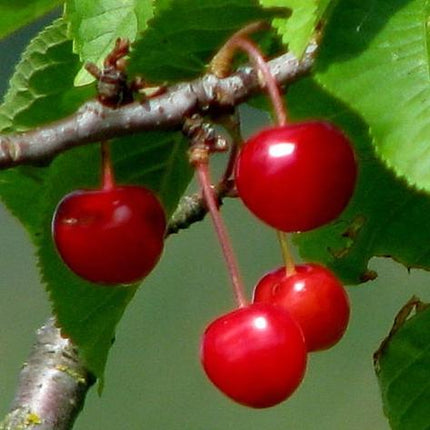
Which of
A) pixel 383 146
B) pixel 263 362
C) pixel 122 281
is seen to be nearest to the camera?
pixel 383 146

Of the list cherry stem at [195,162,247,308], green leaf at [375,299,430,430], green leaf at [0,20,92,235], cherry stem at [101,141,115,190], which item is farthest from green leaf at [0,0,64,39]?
green leaf at [375,299,430,430]

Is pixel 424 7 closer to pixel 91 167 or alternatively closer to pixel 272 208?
pixel 272 208

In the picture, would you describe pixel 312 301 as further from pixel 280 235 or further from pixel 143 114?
pixel 143 114

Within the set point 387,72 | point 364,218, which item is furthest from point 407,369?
point 387,72

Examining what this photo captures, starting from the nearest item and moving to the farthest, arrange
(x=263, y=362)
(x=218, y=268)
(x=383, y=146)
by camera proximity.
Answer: (x=383, y=146) → (x=263, y=362) → (x=218, y=268)

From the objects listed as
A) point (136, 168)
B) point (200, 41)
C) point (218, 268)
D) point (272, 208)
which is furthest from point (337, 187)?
point (218, 268)

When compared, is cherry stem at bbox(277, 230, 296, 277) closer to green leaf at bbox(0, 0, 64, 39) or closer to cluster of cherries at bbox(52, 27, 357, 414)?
cluster of cherries at bbox(52, 27, 357, 414)

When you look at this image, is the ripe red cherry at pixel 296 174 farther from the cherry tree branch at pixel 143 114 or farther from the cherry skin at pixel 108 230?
the cherry skin at pixel 108 230

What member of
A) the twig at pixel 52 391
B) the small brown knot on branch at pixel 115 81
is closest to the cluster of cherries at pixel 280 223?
the small brown knot on branch at pixel 115 81
